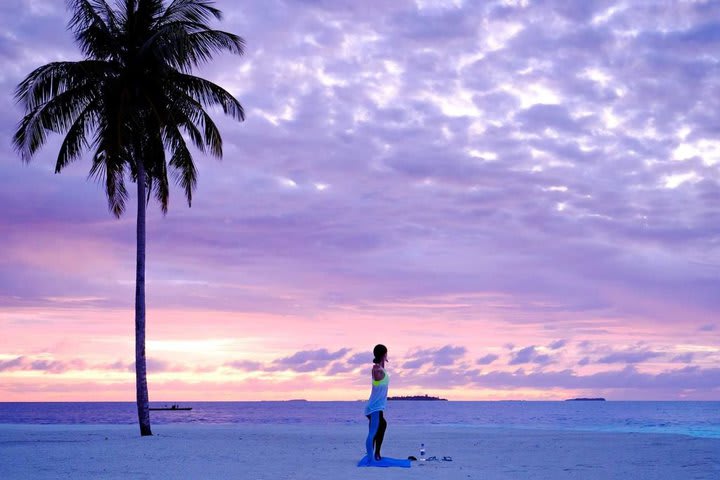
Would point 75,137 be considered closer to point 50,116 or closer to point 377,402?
point 50,116

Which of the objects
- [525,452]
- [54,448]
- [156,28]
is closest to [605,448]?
[525,452]

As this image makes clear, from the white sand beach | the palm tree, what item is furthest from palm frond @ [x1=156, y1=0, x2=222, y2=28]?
the white sand beach

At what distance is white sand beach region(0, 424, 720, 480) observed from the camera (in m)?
14.0

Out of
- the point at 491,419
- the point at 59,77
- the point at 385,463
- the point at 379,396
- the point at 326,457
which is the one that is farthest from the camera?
the point at 491,419

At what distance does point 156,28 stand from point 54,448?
527 inches

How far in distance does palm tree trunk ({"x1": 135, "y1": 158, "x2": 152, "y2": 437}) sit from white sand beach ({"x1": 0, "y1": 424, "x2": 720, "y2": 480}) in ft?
2.83

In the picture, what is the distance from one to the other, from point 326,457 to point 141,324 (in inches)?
380

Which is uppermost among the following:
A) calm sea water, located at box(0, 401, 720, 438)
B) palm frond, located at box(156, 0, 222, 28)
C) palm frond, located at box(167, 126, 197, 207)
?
palm frond, located at box(156, 0, 222, 28)

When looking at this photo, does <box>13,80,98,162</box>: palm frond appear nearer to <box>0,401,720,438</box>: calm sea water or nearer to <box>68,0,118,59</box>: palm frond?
<box>68,0,118,59</box>: palm frond

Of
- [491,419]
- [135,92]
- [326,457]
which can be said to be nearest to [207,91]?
[135,92]

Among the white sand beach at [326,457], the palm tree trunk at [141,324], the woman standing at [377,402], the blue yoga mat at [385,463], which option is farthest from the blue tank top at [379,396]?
the palm tree trunk at [141,324]

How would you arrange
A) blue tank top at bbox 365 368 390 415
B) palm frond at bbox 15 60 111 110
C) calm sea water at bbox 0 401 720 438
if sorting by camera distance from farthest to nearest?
1. calm sea water at bbox 0 401 720 438
2. palm frond at bbox 15 60 111 110
3. blue tank top at bbox 365 368 390 415

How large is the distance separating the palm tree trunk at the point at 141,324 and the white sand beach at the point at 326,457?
863mm

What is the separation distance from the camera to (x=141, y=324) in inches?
966
